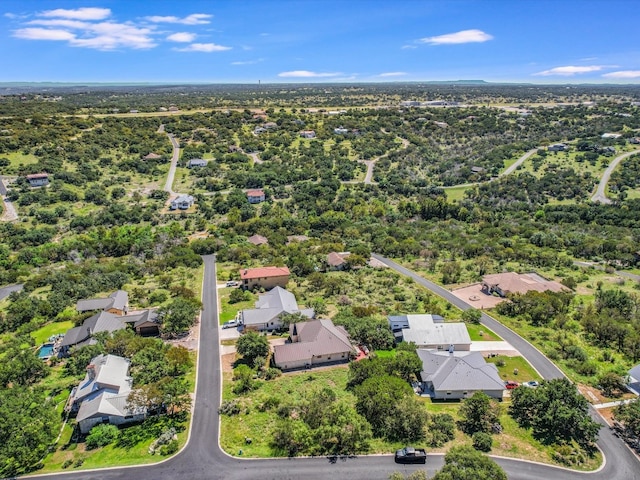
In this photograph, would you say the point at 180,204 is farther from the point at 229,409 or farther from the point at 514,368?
the point at 514,368

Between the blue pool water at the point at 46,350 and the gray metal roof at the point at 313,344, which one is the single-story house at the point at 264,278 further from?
the blue pool water at the point at 46,350

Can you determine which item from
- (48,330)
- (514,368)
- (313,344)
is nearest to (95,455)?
(313,344)

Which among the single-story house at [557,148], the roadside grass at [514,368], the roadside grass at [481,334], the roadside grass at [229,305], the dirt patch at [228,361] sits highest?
the single-story house at [557,148]

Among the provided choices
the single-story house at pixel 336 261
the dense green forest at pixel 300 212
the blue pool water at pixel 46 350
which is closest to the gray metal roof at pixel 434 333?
the dense green forest at pixel 300 212

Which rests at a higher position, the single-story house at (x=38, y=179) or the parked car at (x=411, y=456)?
the single-story house at (x=38, y=179)

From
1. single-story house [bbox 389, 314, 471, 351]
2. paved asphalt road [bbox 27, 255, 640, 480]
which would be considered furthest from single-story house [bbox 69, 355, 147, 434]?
single-story house [bbox 389, 314, 471, 351]

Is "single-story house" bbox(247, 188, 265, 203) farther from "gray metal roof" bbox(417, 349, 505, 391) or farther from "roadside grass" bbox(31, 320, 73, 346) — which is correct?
"gray metal roof" bbox(417, 349, 505, 391)
